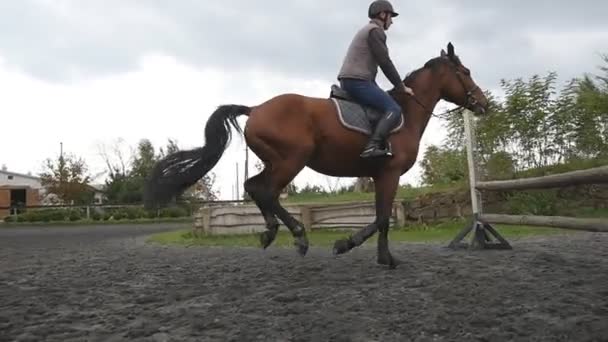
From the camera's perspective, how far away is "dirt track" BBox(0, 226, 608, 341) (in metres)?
3.20

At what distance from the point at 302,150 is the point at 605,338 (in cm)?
329

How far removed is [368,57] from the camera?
20.0 ft

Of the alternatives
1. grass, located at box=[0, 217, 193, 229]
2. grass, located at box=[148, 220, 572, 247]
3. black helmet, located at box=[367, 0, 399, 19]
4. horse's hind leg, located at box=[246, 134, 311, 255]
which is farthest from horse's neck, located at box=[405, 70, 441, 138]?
grass, located at box=[0, 217, 193, 229]

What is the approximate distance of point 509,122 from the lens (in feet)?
A: 49.6

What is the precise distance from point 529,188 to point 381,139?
2.38 meters

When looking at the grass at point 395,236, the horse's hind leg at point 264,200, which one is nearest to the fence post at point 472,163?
the grass at point 395,236

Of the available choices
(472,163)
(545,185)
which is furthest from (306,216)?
(545,185)

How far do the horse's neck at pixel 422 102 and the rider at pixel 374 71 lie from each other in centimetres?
19

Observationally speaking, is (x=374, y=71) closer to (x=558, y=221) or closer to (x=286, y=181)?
(x=286, y=181)

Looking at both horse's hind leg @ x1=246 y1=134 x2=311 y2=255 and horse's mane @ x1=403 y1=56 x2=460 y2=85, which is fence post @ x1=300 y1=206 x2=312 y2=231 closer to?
horse's mane @ x1=403 y1=56 x2=460 y2=85

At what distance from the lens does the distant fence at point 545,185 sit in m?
5.18

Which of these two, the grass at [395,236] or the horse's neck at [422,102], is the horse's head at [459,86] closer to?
the horse's neck at [422,102]

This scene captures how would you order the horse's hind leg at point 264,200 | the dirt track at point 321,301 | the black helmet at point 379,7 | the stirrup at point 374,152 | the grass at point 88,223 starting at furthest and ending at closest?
the grass at point 88,223 < the black helmet at point 379,7 < the horse's hind leg at point 264,200 < the stirrup at point 374,152 < the dirt track at point 321,301

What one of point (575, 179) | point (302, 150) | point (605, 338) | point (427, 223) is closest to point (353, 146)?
point (302, 150)
